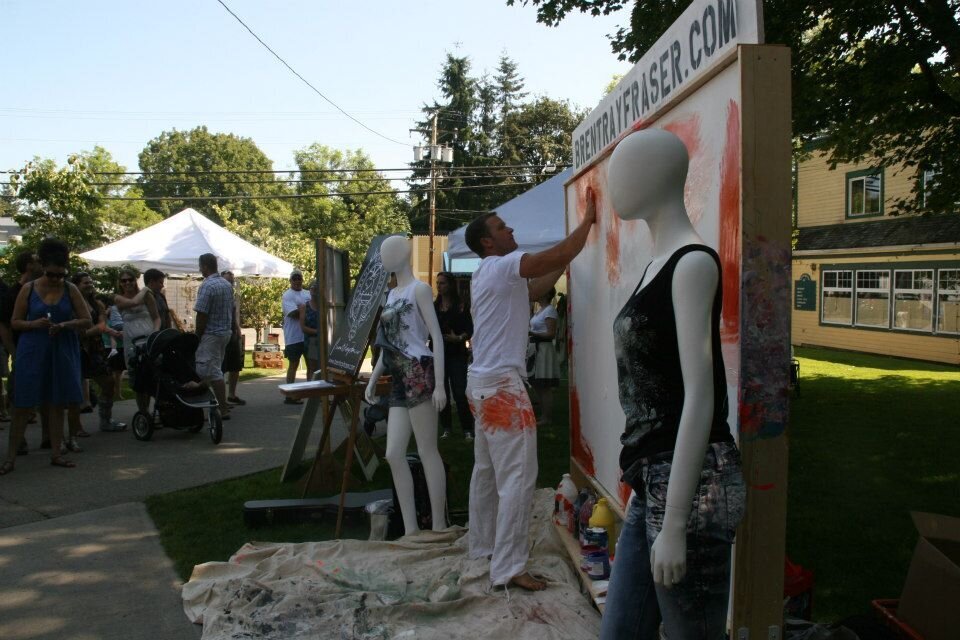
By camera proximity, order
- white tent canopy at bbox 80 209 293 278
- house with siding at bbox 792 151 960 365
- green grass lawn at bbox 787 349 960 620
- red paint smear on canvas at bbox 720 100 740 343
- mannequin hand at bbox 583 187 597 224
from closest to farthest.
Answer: red paint smear on canvas at bbox 720 100 740 343 → mannequin hand at bbox 583 187 597 224 → green grass lawn at bbox 787 349 960 620 → white tent canopy at bbox 80 209 293 278 → house with siding at bbox 792 151 960 365

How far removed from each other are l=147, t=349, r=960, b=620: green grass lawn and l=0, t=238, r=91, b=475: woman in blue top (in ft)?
5.65

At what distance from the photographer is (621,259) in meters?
4.00

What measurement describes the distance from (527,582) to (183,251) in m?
12.4

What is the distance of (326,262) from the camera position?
6.87m

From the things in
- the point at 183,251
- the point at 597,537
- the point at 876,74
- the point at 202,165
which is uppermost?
the point at 202,165

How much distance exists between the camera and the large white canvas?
2.61 meters

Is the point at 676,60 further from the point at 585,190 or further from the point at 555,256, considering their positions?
the point at 585,190

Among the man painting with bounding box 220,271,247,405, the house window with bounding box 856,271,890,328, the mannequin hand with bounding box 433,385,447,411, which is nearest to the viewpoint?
the mannequin hand with bounding box 433,385,447,411

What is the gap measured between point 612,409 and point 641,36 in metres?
7.88

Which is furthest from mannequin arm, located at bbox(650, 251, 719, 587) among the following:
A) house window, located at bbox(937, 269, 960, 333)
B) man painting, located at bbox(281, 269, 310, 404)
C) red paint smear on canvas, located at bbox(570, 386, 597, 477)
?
house window, located at bbox(937, 269, 960, 333)

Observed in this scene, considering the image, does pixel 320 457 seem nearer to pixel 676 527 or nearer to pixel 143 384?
pixel 143 384

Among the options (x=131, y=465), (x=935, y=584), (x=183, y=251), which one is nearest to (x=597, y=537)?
(x=935, y=584)

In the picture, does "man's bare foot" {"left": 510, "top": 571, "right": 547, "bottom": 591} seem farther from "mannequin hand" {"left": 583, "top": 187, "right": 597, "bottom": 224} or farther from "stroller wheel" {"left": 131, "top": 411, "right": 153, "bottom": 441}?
"stroller wheel" {"left": 131, "top": 411, "right": 153, "bottom": 441}

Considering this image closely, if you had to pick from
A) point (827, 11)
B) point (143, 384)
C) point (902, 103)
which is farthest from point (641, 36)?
point (143, 384)
